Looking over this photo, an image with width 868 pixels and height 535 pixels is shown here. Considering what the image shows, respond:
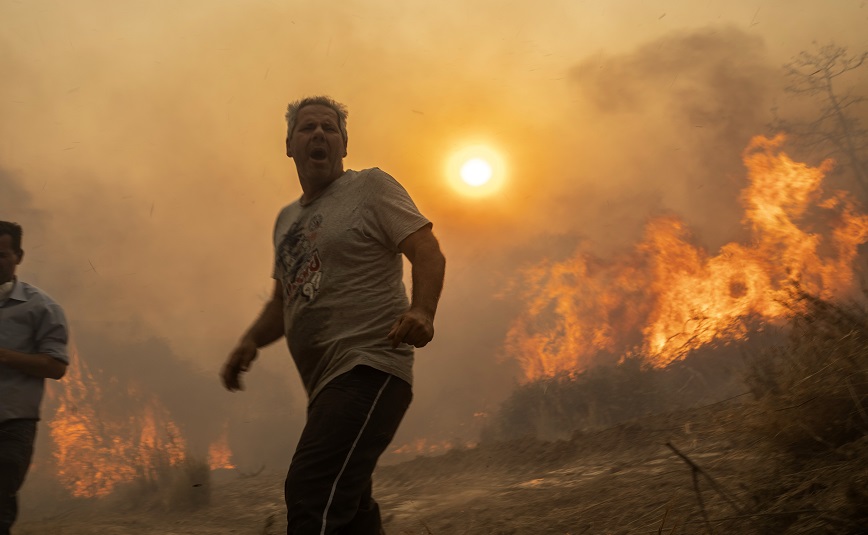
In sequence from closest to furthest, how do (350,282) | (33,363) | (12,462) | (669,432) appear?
(350,282) < (12,462) < (33,363) < (669,432)

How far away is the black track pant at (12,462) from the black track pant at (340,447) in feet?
6.18

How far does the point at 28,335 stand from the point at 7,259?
0.50 m

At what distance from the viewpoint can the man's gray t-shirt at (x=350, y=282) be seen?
6.50 ft

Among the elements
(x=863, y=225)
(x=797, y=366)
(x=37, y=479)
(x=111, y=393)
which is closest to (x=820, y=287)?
(x=863, y=225)

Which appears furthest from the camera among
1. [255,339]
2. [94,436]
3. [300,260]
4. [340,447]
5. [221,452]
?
[221,452]

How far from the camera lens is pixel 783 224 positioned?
16.7m

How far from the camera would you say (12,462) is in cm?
285

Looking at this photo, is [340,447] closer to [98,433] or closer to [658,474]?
[658,474]

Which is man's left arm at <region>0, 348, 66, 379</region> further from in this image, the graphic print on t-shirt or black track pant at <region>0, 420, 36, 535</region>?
the graphic print on t-shirt

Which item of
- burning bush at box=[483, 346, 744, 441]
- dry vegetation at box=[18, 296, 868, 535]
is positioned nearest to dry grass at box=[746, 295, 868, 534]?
dry vegetation at box=[18, 296, 868, 535]

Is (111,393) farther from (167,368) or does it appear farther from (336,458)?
(336,458)

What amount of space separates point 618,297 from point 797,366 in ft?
46.5

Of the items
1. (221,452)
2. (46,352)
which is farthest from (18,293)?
(221,452)

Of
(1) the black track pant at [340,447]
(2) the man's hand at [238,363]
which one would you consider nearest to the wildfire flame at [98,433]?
(2) the man's hand at [238,363]
